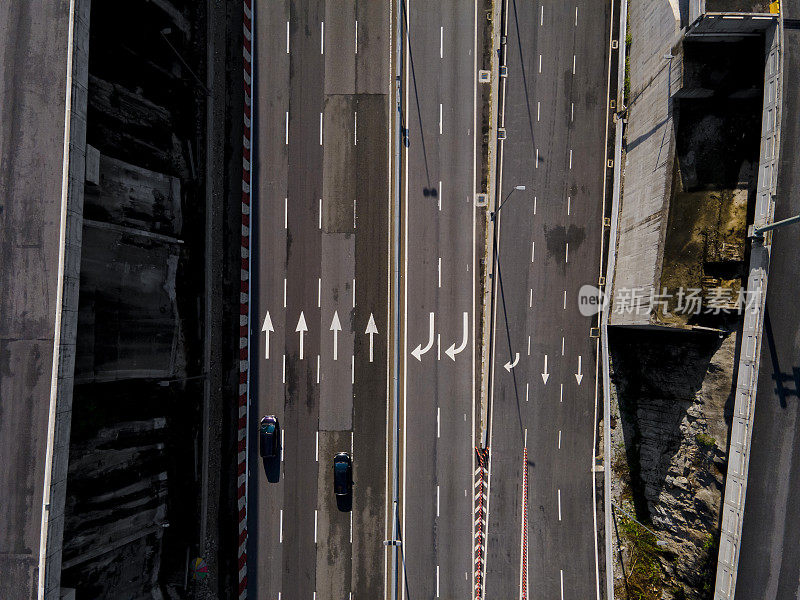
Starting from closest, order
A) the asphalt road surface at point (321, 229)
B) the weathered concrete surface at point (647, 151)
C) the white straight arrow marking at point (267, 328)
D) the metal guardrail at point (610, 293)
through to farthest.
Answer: the weathered concrete surface at point (647, 151)
the metal guardrail at point (610, 293)
the asphalt road surface at point (321, 229)
the white straight arrow marking at point (267, 328)

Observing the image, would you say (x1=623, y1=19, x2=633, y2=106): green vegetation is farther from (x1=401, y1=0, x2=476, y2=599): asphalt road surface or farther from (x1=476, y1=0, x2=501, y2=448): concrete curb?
(x1=401, y1=0, x2=476, y2=599): asphalt road surface

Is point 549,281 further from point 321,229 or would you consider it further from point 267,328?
point 267,328

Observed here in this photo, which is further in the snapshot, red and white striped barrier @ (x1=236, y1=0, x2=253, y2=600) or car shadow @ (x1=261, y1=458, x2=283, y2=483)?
red and white striped barrier @ (x1=236, y1=0, x2=253, y2=600)

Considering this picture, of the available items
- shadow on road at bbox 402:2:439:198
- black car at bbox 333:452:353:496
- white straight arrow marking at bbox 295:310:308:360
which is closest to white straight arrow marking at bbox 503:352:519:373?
black car at bbox 333:452:353:496

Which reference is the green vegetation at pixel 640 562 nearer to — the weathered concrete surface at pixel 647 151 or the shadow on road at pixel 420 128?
the weathered concrete surface at pixel 647 151

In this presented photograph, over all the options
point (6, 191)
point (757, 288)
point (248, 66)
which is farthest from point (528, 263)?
point (6, 191)

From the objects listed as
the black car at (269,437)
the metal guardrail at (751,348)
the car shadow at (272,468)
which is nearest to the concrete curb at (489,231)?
the metal guardrail at (751,348)
